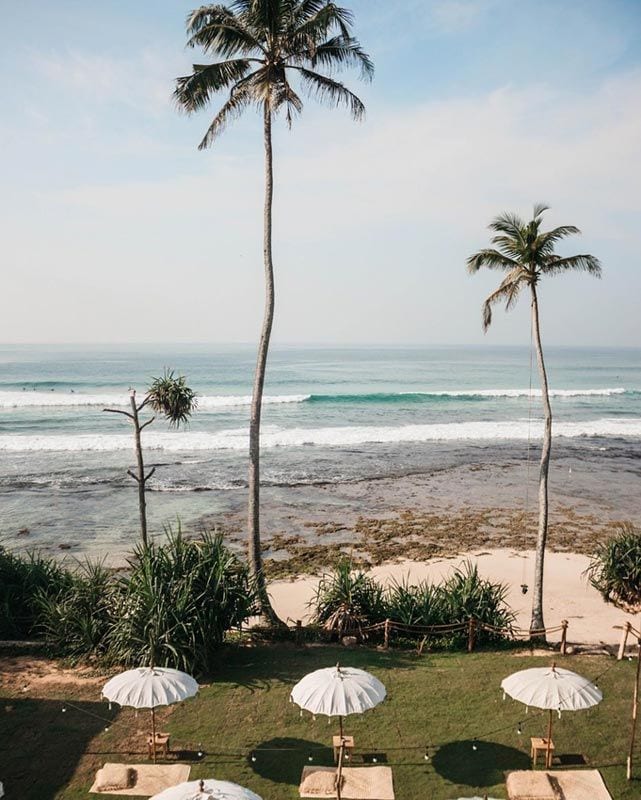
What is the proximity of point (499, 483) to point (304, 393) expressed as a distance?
46535mm

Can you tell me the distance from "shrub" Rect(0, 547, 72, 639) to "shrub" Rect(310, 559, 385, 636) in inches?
236

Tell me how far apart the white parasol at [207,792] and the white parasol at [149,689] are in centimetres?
220

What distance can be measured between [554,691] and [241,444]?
37.9 metres

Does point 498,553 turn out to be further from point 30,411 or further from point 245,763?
point 30,411

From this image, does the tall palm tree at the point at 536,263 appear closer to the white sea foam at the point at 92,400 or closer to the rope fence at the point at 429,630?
the rope fence at the point at 429,630

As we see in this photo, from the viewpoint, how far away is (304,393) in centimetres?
8006

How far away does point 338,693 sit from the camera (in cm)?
894

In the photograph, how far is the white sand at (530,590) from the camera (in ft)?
55.4

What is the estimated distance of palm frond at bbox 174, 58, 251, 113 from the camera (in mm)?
14828

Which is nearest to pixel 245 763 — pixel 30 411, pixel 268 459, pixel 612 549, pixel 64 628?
pixel 64 628

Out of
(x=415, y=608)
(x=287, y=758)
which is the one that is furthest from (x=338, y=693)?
(x=415, y=608)

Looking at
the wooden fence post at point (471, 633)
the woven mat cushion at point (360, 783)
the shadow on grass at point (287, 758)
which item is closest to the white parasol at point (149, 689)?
the shadow on grass at point (287, 758)

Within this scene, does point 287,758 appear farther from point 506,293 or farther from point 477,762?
point 506,293

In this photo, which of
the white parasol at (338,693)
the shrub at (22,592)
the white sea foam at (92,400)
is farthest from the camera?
the white sea foam at (92,400)
